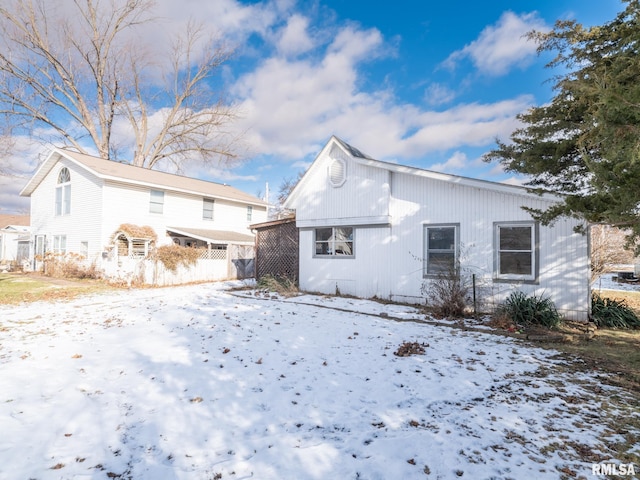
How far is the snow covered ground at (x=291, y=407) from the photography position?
260cm

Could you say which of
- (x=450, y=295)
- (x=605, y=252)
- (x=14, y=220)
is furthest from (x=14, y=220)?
(x=605, y=252)

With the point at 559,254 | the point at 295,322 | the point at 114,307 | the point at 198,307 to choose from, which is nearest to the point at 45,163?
the point at 114,307

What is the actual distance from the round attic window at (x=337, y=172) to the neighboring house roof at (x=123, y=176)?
1155 centimetres

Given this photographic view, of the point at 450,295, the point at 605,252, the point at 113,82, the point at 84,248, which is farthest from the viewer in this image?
Answer: the point at 113,82

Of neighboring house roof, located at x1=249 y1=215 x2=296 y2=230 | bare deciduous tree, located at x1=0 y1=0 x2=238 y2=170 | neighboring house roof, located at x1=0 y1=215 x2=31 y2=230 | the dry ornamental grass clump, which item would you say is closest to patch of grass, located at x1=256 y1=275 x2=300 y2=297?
neighboring house roof, located at x1=249 y1=215 x2=296 y2=230

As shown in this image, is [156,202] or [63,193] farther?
[63,193]

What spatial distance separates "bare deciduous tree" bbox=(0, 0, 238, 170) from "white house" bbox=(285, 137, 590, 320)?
19918 millimetres

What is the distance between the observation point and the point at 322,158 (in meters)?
12.2

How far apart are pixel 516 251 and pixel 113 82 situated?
31629mm

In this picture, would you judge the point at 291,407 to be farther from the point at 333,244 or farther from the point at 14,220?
the point at 14,220

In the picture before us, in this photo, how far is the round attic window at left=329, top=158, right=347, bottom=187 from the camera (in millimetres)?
11641

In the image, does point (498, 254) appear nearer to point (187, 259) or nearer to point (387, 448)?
point (387, 448)

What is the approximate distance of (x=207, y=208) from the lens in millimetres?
21266

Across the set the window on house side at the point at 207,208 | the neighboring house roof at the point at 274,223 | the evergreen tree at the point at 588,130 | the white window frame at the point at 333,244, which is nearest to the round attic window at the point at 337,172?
the white window frame at the point at 333,244
